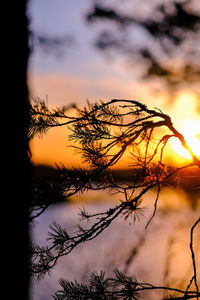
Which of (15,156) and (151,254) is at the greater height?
(151,254)

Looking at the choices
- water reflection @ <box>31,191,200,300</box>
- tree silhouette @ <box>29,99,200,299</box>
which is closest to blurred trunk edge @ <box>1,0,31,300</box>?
tree silhouette @ <box>29,99,200,299</box>

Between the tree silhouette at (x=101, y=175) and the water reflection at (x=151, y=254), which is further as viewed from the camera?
the water reflection at (x=151, y=254)

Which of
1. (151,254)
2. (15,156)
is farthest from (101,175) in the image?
(151,254)

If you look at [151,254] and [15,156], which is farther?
[151,254]

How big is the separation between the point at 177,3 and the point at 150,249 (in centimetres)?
629

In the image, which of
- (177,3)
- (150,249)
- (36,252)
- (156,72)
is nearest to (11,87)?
(36,252)

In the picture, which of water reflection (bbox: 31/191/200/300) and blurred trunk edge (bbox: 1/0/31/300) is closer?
blurred trunk edge (bbox: 1/0/31/300)

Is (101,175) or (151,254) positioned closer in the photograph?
(101,175)

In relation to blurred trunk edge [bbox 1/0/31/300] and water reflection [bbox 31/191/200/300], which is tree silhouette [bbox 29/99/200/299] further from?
water reflection [bbox 31/191/200/300]

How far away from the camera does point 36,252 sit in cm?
151

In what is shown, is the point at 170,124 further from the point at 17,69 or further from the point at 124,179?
the point at 17,69

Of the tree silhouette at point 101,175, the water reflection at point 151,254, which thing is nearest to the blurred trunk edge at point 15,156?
the tree silhouette at point 101,175

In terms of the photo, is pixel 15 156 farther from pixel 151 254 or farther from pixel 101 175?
pixel 151 254

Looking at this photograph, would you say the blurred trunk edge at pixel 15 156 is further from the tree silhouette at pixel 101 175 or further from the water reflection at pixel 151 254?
the water reflection at pixel 151 254
